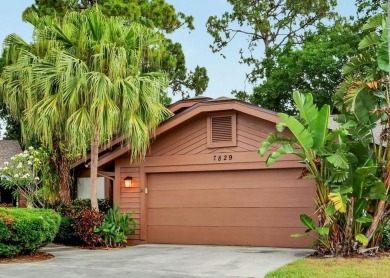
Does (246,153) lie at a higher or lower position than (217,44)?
lower

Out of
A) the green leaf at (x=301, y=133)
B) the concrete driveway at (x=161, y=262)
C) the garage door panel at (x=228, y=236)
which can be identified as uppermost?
the green leaf at (x=301, y=133)

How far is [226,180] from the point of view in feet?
44.4

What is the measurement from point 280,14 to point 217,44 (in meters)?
4.24

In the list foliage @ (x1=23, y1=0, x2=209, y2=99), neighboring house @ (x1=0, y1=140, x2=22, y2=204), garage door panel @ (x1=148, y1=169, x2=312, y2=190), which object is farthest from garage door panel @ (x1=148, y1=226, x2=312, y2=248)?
neighboring house @ (x1=0, y1=140, x2=22, y2=204)

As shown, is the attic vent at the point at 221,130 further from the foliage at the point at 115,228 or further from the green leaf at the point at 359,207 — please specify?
the green leaf at the point at 359,207

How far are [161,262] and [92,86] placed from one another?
465 cm

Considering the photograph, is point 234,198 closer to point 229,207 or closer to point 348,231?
point 229,207

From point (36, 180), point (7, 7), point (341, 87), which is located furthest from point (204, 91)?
point (341, 87)

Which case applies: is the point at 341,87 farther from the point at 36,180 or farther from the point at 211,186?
the point at 36,180

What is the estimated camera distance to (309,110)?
403 inches

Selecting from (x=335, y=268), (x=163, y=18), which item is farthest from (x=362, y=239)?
(x=163, y=18)

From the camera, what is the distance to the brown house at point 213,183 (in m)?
12.8

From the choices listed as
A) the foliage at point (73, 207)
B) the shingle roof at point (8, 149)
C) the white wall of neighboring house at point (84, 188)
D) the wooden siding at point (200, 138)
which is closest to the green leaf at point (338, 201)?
the wooden siding at point (200, 138)

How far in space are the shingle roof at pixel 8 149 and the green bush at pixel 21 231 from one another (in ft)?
36.0
